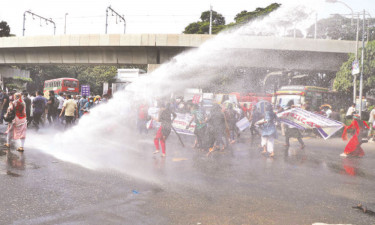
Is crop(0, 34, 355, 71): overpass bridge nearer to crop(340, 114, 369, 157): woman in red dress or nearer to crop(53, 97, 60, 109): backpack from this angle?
crop(53, 97, 60, 109): backpack

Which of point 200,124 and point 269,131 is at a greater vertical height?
point 200,124

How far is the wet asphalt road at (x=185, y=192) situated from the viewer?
13.5 feet

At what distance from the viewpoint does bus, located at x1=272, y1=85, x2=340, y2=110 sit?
25.1 meters

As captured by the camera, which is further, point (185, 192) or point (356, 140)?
point (356, 140)

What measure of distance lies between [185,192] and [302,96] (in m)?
21.8

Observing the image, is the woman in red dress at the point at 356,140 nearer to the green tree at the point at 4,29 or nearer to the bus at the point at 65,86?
the bus at the point at 65,86

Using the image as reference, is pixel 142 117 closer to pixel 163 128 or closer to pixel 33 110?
pixel 163 128

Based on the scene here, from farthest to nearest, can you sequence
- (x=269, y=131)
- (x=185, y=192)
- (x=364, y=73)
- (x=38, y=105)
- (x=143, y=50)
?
1. (x=364, y=73)
2. (x=143, y=50)
3. (x=38, y=105)
4. (x=269, y=131)
5. (x=185, y=192)

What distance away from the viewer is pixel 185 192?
5180mm

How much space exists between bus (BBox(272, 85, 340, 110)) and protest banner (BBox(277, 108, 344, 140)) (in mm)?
14001

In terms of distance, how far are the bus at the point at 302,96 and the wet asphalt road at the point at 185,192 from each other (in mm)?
17374

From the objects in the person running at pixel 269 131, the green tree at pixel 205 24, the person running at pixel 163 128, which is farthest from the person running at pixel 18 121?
the green tree at pixel 205 24

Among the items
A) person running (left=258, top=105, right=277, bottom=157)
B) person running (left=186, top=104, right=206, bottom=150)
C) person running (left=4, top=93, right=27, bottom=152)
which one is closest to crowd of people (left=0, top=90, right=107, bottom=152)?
person running (left=4, top=93, right=27, bottom=152)

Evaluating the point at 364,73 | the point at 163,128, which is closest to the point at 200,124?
the point at 163,128
